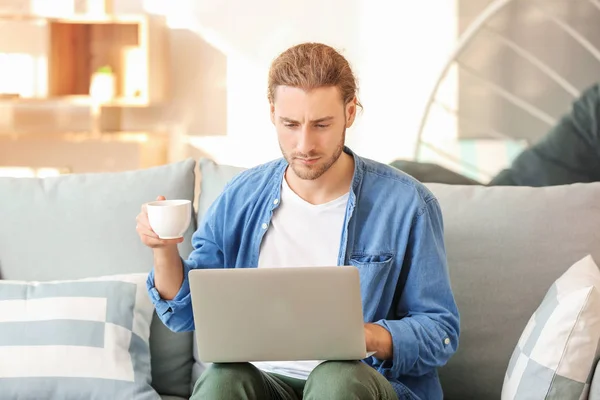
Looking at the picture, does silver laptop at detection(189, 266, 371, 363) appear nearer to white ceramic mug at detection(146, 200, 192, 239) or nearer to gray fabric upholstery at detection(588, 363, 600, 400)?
white ceramic mug at detection(146, 200, 192, 239)

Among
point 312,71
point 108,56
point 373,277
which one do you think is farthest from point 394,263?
point 108,56

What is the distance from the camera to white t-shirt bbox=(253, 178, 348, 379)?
5.64ft

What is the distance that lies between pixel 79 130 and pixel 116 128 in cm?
18

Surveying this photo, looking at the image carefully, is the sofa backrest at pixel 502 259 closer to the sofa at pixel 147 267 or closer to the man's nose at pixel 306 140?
the sofa at pixel 147 267

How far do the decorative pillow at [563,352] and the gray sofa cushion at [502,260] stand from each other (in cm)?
20

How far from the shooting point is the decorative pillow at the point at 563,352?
1.63m

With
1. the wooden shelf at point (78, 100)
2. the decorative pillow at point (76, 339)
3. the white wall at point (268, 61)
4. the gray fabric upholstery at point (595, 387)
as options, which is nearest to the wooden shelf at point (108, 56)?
the wooden shelf at point (78, 100)

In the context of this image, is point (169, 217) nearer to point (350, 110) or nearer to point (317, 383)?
point (317, 383)

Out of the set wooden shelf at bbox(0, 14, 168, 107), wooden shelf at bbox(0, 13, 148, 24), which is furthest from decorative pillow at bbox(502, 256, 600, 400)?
wooden shelf at bbox(0, 13, 148, 24)

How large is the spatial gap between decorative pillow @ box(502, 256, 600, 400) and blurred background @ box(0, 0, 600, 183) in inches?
62.2

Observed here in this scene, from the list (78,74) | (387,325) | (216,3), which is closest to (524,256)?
(387,325)

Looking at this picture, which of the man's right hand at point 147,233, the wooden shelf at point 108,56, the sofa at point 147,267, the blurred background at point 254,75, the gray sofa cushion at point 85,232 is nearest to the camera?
the man's right hand at point 147,233

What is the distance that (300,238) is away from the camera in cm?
175

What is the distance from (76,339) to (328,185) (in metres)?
0.66
